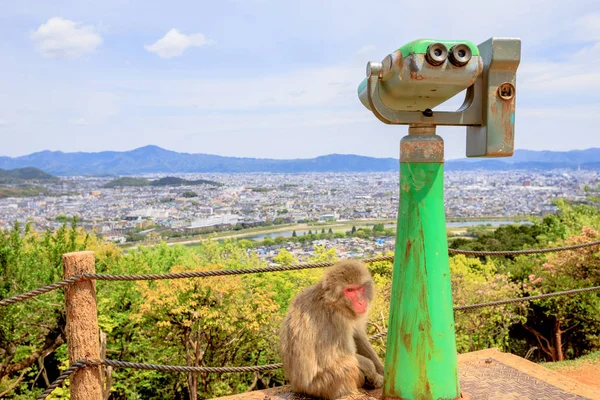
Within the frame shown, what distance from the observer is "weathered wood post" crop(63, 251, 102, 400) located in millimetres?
2365

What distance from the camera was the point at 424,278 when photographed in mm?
2244

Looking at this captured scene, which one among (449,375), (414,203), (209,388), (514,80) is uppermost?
(514,80)

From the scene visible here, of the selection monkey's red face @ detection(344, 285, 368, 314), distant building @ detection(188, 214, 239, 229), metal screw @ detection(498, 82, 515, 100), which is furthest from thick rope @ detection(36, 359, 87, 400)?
distant building @ detection(188, 214, 239, 229)

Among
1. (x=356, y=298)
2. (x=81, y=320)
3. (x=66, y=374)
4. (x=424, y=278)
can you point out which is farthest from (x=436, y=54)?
(x=66, y=374)

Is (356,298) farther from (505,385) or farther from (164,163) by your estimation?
(164,163)

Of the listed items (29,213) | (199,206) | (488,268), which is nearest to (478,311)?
(488,268)

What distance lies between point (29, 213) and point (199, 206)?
1641 cm

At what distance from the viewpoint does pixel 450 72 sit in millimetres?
2057

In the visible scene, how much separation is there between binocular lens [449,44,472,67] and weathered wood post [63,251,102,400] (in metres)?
1.86

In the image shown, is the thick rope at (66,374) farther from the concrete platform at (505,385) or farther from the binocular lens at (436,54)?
the binocular lens at (436,54)

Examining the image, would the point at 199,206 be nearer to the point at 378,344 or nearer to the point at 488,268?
the point at 488,268

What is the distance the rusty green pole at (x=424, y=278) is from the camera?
87.8 inches

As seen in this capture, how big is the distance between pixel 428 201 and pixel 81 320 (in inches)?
68.0

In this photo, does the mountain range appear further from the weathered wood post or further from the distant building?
the weathered wood post
